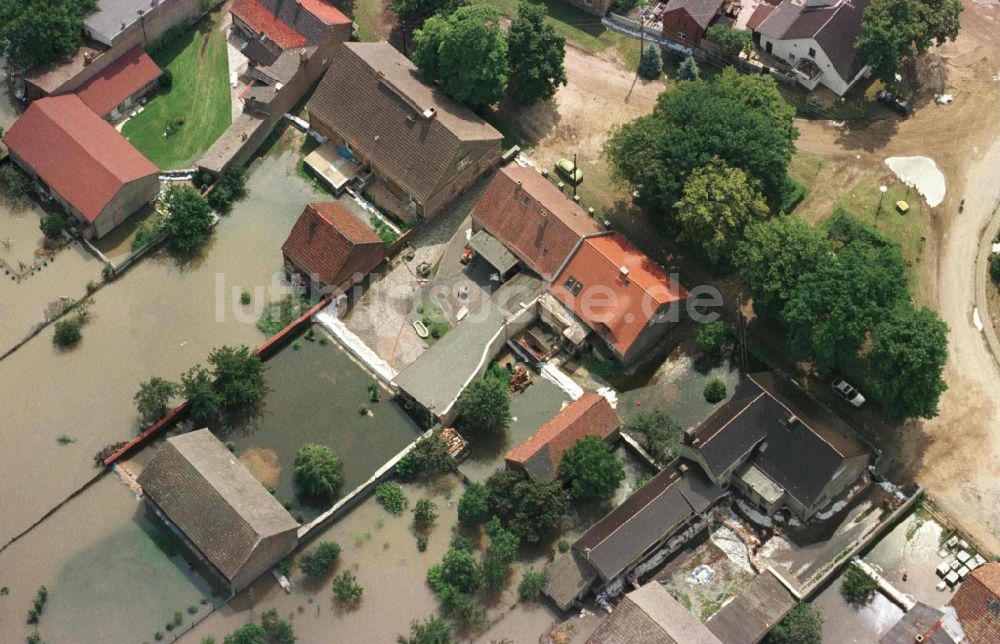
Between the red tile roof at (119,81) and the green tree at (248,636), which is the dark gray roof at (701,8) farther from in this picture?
the green tree at (248,636)

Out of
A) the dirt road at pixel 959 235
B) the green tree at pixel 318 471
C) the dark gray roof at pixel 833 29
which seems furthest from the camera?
the dark gray roof at pixel 833 29

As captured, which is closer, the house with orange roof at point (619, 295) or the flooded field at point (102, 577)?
the flooded field at point (102, 577)

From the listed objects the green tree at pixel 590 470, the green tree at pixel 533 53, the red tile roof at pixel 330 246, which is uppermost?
the green tree at pixel 533 53

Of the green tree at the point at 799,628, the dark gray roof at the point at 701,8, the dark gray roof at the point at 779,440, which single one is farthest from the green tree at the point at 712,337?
the dark gray roof at the point at 701,8

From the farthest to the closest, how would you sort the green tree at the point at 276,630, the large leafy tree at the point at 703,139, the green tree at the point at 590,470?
the large leafy tree at the point at 703,139 < the green tree at the point at 590,470 < the green tree at the point at 276,630

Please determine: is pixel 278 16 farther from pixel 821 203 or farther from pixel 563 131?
pixel 821 203

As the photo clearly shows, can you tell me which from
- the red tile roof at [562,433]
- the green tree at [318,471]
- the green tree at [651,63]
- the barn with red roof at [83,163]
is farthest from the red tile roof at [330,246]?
the green tree at [651,63]

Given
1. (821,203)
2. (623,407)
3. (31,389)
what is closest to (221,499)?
(31,389)

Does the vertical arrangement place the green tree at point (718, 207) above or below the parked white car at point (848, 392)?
above

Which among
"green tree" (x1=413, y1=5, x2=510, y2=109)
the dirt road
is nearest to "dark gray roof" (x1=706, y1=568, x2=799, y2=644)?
the dirt road
